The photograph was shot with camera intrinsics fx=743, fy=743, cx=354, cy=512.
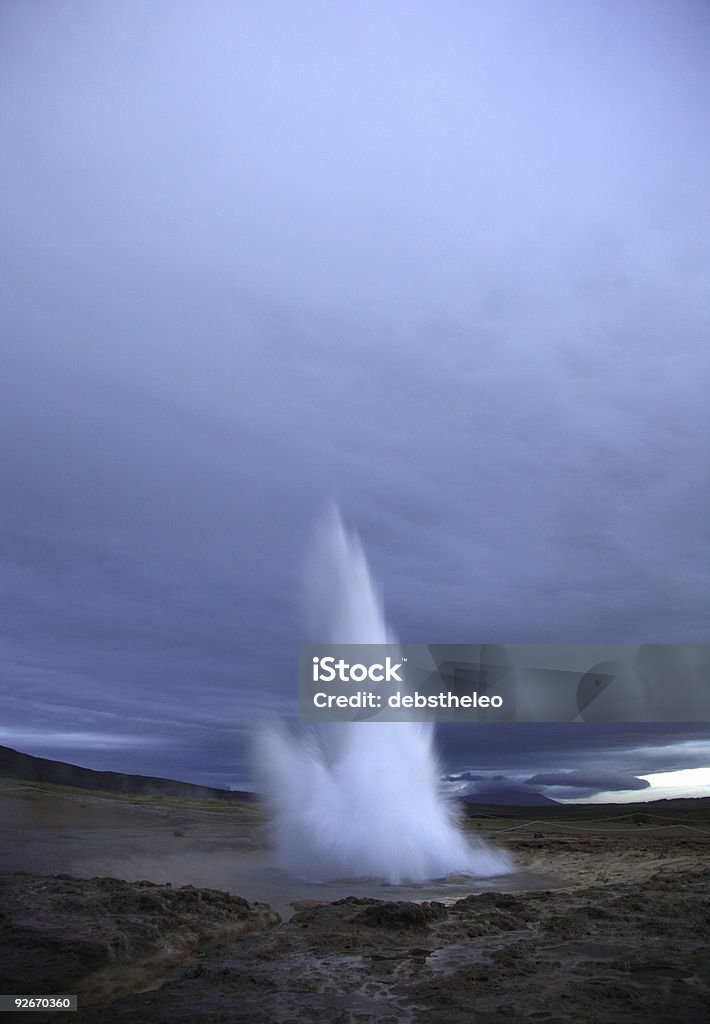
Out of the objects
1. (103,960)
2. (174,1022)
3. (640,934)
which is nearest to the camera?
(174,1022)

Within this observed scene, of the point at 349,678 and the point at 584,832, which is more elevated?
the point at 349,678

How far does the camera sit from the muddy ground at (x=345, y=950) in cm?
684

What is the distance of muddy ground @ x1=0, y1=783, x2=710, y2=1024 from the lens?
6840 millimetres

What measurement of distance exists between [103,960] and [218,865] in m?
9.81

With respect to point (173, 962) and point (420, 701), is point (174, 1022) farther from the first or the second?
point (420, 701)

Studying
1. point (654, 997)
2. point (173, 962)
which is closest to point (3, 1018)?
point (173, 962)

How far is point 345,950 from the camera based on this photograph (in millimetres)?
9008

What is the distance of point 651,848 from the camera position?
72.7 feet

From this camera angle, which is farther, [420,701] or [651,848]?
[651,848]

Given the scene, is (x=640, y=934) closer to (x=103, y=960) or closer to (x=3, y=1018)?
(x=103, y=960)

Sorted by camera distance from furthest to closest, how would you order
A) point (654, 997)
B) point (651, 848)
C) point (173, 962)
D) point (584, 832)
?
1. point (584, 832)
2. point (651, 848)
3. point (173, 962)
4. point (654, 997)

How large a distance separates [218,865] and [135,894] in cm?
697

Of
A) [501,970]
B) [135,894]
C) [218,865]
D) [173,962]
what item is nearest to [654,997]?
[501,970]

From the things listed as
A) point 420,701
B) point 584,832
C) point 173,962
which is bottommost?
point 584,832
